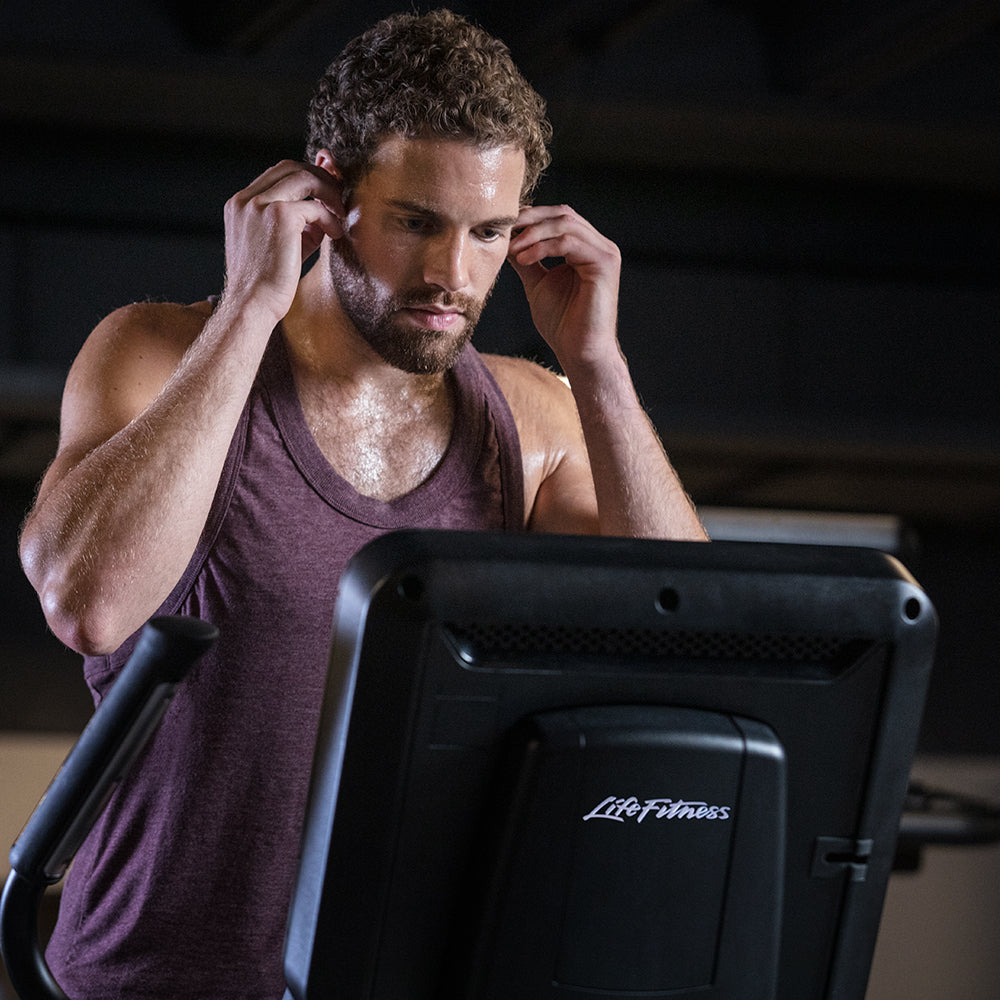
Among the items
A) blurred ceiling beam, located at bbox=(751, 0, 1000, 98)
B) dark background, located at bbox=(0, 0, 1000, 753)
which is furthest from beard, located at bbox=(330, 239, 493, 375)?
blurred ceiling beam, located at bbox=(751, 0, 1000, 98)

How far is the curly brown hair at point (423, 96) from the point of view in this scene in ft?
3.83

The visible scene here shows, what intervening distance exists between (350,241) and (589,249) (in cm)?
25

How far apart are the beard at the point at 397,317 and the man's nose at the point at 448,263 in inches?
0.4

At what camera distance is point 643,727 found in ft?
1.87

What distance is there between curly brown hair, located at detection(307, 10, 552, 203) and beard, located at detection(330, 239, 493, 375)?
3.7 inches

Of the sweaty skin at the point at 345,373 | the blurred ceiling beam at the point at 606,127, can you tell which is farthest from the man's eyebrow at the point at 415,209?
the blurred ceiling beam at the point at 606,127

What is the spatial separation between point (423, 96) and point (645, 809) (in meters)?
0.82

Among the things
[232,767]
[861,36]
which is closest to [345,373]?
[232,767]

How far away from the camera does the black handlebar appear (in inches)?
22.6

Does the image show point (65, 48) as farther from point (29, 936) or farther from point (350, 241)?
point (29, 936)

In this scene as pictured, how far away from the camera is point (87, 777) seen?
61cm

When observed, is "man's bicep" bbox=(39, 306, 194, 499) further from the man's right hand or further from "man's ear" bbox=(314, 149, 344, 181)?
"man's ear" bbox=(314, 149, 344, 181)

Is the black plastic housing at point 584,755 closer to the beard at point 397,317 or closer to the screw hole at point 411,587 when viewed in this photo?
the screw hole at point 411,587

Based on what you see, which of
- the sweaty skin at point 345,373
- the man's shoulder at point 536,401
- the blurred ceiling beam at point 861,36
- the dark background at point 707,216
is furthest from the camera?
the dark background at point 707,216
